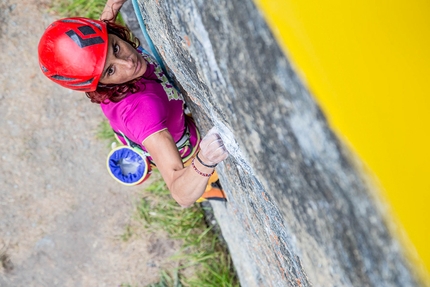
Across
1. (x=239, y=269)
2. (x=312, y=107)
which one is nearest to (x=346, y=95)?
(x=312, y=107)

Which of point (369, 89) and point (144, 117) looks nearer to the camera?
point (369, 89)

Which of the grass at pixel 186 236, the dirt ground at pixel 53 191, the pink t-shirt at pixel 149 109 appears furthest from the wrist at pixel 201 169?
the dirt ground at pixel 53 191

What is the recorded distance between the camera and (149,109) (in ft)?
6.66

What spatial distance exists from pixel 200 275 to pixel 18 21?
2579 millimetres

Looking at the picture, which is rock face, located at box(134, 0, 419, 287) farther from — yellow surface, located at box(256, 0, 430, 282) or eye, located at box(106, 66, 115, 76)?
eye, located at box(106, 66, 115, 76)

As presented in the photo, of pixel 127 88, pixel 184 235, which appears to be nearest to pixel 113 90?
pixel 127 88

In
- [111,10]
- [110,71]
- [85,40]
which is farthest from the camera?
[111,10]

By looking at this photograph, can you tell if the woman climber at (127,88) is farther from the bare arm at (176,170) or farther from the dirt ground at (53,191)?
the dirt ground at (53,191)

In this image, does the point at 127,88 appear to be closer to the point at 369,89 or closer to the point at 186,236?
the point at 369,89

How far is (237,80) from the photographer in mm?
982

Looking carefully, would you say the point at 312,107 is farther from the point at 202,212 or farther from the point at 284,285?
the point at 202,212

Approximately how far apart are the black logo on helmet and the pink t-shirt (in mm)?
319

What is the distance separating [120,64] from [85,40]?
20cm

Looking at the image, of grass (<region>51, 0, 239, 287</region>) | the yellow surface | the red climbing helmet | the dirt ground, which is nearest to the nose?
the red climbing helmet
